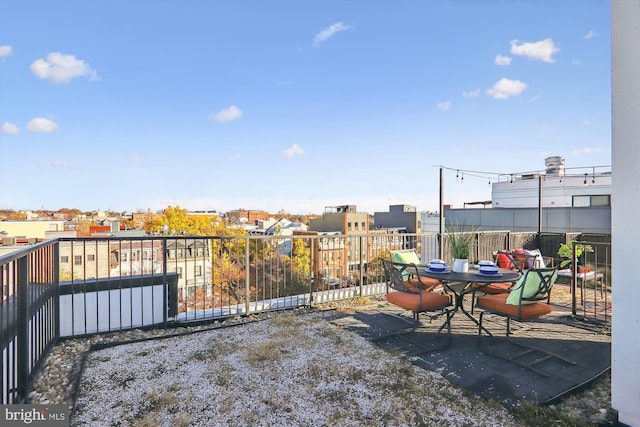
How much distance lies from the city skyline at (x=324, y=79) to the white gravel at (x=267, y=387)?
2.37m

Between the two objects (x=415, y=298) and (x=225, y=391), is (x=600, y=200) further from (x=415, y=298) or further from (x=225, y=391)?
(x=225, y=391)

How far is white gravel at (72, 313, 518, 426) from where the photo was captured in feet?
6.36

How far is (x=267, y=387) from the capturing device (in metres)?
2.31

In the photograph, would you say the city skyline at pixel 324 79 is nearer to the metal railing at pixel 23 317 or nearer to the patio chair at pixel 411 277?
the patio chair at pixel 411 277

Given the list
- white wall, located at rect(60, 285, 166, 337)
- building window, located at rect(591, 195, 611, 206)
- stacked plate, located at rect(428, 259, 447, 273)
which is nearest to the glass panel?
building window, located at rect(591, 195, 611, 206)

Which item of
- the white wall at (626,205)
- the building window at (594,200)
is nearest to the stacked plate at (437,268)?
the white wall at (626,205)

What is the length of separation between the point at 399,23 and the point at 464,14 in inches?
57.6

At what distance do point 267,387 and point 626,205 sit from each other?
2678 millimetres

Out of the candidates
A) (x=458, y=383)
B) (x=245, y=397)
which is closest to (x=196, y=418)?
(x=245, y=397)

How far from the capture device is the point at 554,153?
17.0 metres

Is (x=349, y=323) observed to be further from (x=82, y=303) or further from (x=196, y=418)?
(x=82, y=303)

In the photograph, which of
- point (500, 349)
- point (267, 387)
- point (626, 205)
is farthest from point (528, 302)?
point (267, 387)

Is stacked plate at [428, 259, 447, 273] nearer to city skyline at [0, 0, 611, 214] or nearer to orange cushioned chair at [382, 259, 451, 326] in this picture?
orange cushioned chair at [382, 259, 451, 326]

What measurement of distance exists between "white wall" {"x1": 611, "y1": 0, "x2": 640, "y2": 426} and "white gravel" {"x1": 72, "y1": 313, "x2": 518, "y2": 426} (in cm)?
72
